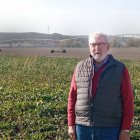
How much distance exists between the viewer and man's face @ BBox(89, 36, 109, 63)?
4.94m

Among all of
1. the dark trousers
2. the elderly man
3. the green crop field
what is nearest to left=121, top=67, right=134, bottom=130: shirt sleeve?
the elderly man

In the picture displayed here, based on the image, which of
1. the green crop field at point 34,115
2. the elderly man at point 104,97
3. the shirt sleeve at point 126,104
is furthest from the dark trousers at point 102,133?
the green crop field at point 34,115

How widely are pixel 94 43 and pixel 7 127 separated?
4247 mm

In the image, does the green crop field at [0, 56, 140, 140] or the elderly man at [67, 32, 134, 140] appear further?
the green crop field at [0, 56, 140, 140]

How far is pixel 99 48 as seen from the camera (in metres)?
4.94

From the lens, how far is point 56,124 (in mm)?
8898

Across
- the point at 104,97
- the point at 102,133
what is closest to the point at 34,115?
the point at 102,133

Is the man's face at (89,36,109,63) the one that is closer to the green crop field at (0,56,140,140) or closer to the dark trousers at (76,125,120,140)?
the dark trousers at (76,125,120,140)

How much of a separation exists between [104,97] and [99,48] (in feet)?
1.91

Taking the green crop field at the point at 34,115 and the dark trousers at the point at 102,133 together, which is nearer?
the dark trousers at the point at 102,133

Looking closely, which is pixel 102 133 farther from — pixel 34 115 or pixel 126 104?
pixel 34 115

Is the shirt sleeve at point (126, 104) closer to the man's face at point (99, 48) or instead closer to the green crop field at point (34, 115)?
the man's face at point (99, 48)

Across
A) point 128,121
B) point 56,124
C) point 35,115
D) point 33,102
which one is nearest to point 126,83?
point 128,121

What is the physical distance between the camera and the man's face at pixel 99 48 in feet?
16.2
